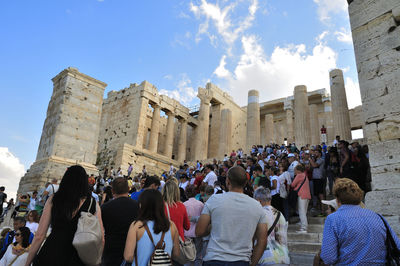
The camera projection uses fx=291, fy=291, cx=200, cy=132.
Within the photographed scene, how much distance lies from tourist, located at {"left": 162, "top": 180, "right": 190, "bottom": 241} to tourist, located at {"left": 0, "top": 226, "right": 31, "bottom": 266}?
2115mm

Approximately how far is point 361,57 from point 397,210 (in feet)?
10.4

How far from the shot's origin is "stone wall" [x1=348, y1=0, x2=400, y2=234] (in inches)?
198

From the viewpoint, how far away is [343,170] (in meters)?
6.98

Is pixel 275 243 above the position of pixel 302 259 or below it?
above

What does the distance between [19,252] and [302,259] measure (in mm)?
4225

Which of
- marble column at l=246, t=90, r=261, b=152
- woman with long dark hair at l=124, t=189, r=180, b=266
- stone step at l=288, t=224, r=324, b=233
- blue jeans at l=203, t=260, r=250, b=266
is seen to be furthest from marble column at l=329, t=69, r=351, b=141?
woman with long dark hair at l=124, t=189, r=180, b=266

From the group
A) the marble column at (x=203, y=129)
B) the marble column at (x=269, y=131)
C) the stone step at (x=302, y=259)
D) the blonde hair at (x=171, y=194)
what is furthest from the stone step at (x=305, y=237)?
the marble column at (x=203, y=129)

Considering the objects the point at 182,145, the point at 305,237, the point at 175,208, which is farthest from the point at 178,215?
the point at 182,145

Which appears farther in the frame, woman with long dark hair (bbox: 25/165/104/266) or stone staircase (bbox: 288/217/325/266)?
stone staircase (bbox: 288/217/325/266)

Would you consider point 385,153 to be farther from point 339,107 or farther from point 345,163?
point 339,107

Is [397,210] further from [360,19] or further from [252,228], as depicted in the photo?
[360,19]

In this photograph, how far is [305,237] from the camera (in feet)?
18.6

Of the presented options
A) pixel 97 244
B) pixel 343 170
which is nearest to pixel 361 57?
pixel 343 170

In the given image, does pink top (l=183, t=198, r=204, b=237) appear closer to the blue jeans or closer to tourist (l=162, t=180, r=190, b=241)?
tourist (l=162, t=180, r=190, b=241)
